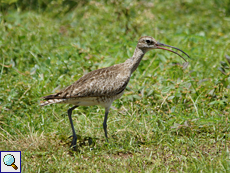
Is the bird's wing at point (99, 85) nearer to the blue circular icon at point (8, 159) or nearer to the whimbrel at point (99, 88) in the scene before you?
the whimbrel at point (99, 88)

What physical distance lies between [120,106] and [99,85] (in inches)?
46.1

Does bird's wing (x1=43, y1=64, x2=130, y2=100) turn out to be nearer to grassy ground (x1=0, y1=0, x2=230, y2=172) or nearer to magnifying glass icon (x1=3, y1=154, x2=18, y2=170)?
grassy ground (x1=0, y1=0, x2=230, y2=172)

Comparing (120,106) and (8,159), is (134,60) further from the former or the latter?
(8,159)

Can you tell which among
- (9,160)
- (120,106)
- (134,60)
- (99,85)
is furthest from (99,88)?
(9,160)

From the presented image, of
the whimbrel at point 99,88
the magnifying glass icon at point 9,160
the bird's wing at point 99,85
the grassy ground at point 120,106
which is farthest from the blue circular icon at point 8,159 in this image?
the bird's wing at point 99,85

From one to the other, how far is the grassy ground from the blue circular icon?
185mm

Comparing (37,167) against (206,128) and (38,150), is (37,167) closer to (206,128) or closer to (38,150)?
(38,150)

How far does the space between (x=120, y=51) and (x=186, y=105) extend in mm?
2488

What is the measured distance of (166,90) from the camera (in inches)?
255

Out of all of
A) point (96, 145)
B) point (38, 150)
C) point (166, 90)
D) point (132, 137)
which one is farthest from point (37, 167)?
point (166, 90)

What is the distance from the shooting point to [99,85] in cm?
572

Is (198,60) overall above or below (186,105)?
above

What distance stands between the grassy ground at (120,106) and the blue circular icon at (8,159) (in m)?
0.19

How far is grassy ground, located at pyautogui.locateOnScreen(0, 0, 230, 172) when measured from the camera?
205 inches
